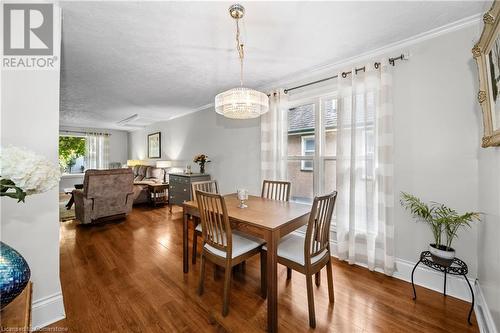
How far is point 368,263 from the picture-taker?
2.27 metres

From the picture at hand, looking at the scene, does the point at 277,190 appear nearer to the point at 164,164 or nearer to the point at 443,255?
the point at 443,255

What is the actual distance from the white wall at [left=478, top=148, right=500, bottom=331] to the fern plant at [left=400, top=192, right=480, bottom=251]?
120mm

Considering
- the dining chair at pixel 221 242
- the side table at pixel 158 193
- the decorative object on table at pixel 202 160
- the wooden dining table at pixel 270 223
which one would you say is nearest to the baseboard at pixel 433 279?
the wooden dining table at pixel 270 223

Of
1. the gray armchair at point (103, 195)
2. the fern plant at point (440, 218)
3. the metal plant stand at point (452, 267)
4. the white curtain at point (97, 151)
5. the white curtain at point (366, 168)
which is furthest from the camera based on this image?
the white curtain at point (97, 151)

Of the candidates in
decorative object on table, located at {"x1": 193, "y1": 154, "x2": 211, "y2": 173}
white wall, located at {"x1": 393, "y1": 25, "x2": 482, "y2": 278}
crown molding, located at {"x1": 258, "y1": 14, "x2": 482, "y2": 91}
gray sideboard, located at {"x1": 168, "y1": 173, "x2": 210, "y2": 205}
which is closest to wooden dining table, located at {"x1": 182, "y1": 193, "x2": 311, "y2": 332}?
white wall, located at {"x1": 393, "y1": 25, "x2": 482, "y2": 278}

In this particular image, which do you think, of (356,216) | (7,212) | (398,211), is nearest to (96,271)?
(7,212)

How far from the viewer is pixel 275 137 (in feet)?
10.3

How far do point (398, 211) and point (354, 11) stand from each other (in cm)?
194

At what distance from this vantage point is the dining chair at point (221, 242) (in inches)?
63.2

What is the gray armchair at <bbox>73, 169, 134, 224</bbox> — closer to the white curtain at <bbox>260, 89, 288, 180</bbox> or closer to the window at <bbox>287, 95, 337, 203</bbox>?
the white curtain at <bbox>260, 89, 288, 180</bbox>

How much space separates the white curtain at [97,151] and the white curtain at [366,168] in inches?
325

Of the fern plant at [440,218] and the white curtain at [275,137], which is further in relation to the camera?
the white curtain at [275,137]

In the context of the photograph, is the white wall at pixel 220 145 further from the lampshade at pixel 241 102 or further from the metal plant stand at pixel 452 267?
the metal plant stand at pixel 452 267

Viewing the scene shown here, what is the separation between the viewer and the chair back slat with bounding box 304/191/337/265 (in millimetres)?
1492
